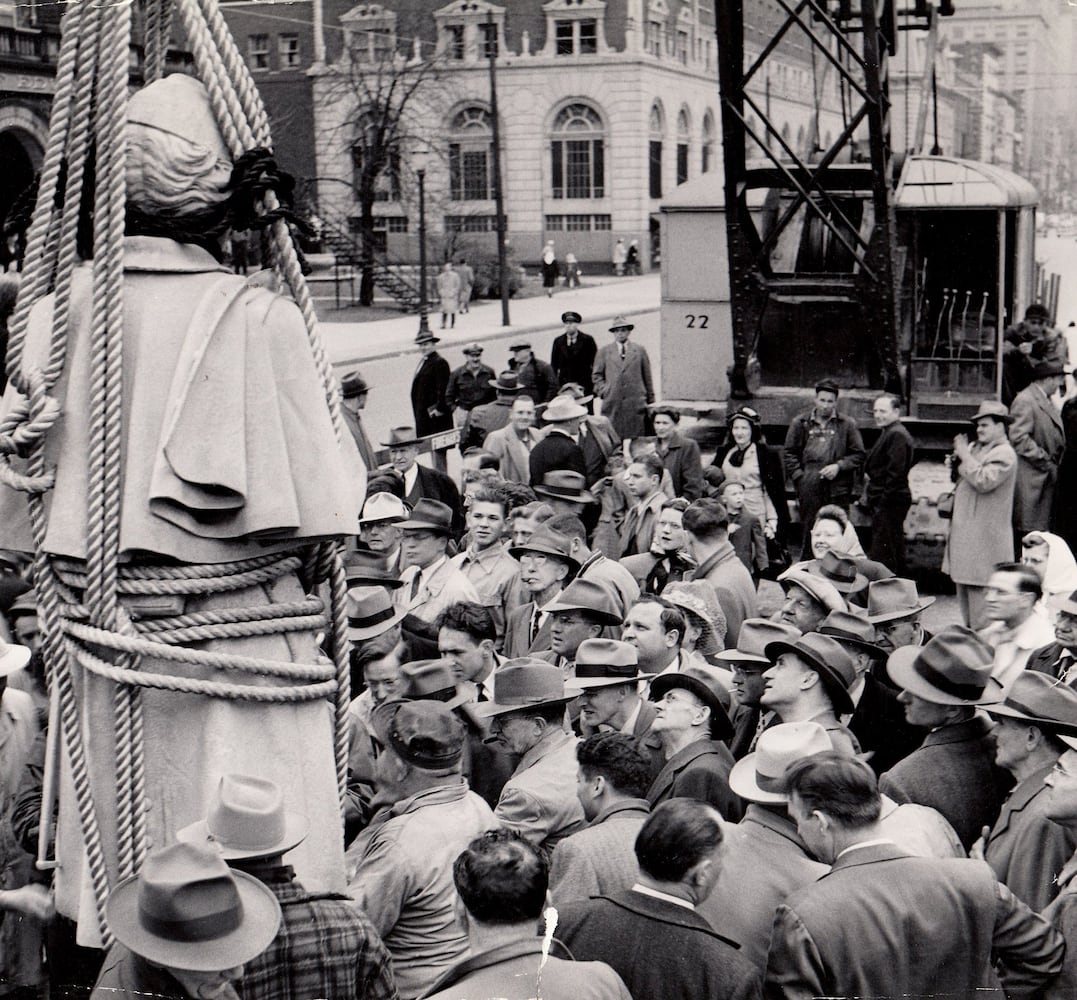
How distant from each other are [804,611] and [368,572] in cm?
224

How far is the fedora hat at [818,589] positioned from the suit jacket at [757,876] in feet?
8.68

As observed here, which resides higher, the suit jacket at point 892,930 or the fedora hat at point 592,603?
the fedora hat at point 592,603

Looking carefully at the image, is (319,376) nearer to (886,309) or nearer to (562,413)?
(562,413)

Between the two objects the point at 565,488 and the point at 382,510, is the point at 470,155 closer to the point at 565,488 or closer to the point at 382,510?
the point at 565,488

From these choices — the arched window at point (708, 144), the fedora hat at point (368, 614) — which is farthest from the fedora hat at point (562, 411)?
the arched window at point (708, 144)

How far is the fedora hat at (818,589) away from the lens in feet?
22.6

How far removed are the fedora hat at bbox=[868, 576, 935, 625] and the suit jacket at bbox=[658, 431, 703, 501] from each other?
140 inches

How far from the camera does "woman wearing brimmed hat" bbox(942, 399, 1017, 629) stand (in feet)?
31.4

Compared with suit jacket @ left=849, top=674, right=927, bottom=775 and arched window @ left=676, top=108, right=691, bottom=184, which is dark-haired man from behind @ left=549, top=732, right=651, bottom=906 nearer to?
suit jacket @ left=849, top=674, right=927, bottom=775

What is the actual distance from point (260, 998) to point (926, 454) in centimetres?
1295

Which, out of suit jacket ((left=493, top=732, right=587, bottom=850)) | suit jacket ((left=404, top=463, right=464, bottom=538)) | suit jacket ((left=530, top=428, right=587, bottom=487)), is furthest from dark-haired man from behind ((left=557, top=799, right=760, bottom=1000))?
→ suit jacket ((left=530, top=428, right=587, bottom=487))

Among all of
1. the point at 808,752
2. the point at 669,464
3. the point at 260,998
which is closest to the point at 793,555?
the point at 669,464

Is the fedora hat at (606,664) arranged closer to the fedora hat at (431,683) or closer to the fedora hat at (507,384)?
the fedora hat at (431,683)

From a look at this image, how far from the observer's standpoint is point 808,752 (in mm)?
4457
